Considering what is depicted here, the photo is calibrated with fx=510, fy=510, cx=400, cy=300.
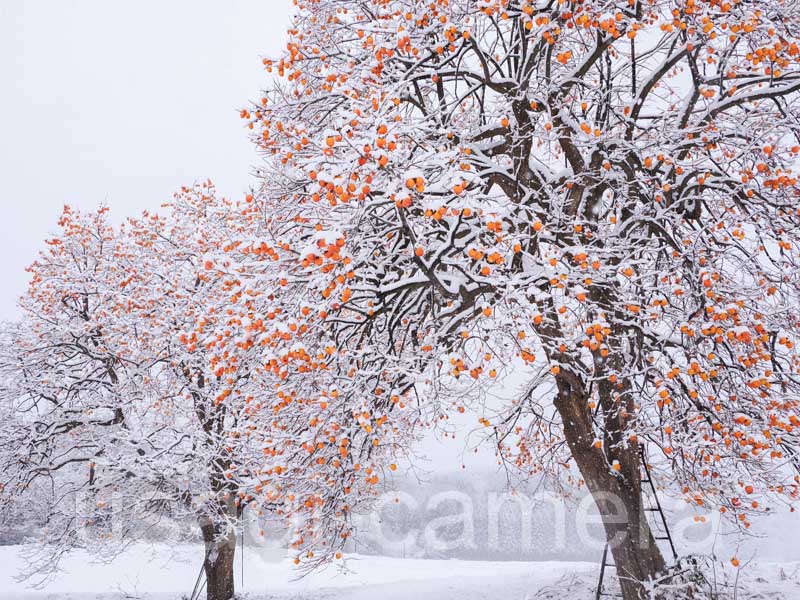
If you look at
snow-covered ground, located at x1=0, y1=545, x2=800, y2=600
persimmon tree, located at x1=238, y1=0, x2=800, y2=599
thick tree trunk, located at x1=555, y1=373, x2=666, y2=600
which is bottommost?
snow-covered ground, located at x1=0, y1=545, x2=800, y2=600

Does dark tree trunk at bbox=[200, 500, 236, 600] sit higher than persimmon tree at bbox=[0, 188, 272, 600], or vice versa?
persimmon tree at bbox=[0, 188, 272, 600]

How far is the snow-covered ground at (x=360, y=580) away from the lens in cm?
762

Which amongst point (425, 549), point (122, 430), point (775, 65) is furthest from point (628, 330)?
point (425, 549)

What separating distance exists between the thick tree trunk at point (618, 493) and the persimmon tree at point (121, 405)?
602 cm

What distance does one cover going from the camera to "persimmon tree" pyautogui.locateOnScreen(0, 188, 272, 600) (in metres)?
9.67

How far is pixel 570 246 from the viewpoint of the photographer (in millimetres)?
5258

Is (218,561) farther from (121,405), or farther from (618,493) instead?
(618,493)

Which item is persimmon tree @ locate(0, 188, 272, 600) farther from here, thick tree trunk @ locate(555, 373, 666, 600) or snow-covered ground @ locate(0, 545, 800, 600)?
thick tree trunk @ locate(555, 373, 666, 600)

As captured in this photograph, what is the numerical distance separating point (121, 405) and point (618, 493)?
912cm

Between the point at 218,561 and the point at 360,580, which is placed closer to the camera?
the point at 218,561

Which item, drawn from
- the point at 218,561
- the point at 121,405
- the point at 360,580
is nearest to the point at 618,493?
the point at 218,561

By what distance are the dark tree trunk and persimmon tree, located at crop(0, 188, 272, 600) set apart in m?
0.02

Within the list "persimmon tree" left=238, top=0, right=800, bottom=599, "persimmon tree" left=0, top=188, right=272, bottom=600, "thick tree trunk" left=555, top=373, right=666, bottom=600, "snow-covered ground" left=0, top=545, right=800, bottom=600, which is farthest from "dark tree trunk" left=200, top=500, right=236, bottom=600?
"thick tree trunk" left=555, top=373, right=666, bottom=600

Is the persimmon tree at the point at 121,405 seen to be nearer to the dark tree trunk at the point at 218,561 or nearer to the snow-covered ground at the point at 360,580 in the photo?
the dark tree trunk at the point at 218,561
